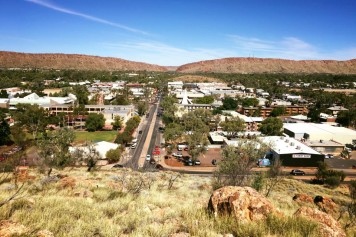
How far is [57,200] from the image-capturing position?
10359 millimetres

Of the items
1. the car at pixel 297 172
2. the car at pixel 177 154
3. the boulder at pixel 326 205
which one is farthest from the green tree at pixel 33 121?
the boulder at pixel 326 205

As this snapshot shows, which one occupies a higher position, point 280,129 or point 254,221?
point 254,221

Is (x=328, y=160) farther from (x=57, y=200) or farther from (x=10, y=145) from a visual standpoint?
(x=10, y=145)

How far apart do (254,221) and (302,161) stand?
140ft

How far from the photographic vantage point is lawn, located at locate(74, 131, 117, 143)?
58.8 m

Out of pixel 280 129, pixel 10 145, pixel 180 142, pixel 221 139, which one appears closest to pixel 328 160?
pixel 280 129

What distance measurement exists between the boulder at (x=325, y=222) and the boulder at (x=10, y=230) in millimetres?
7622

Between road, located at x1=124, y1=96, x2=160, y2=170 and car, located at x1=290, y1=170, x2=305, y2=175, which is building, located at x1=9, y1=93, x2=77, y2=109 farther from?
car, located at x1=290, y1=170, x2=305, y2=175

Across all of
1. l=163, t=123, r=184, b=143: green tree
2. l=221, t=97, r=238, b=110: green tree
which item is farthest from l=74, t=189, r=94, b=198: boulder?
l=221, t=97, r=238, b=110: green tree

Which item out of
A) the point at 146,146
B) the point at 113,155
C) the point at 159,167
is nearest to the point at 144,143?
the point at 146,146

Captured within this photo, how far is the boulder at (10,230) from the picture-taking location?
5.91 metres

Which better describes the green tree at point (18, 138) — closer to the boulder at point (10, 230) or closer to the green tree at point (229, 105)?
the boulder at point (10, 230)

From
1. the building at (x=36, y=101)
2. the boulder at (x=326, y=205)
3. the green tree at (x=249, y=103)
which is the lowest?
the building at (x=36, y=101)

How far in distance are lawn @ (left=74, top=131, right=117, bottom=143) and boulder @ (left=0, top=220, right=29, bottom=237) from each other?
5296cm
